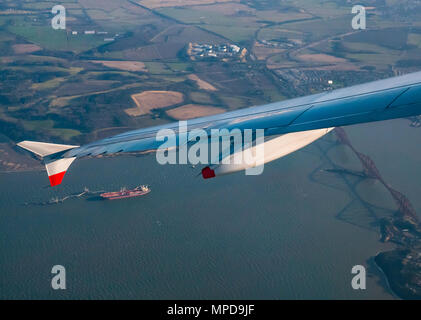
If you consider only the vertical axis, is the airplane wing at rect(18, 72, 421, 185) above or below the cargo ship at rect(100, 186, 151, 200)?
below

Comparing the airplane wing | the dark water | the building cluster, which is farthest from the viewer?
the building cluster

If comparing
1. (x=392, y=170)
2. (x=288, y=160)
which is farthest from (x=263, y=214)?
(x=392, y=170)

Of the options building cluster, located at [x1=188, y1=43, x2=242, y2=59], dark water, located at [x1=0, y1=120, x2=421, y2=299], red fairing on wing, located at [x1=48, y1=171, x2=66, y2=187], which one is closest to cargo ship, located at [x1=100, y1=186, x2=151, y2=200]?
dark water, located at [x1=0, y1=120, x2=421, y2=299]

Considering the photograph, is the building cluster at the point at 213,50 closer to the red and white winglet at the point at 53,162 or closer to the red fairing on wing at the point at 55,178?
the red and white winglet at the point at 53,162

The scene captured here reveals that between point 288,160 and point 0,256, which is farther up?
point 288,160

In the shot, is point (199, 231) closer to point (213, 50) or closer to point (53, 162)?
point (53, 162)

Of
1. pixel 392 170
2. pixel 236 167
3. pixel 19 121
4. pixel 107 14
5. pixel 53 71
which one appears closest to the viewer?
pixel 236 167

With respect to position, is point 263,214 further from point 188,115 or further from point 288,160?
point 188,115

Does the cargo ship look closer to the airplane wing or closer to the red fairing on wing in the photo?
the airplane wing
